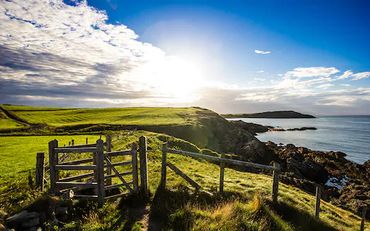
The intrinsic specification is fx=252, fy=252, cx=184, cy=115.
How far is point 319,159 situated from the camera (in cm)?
4922

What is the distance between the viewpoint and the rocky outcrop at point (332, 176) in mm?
28869

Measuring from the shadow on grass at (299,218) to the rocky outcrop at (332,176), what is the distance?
1611cm

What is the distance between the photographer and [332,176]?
42031mm

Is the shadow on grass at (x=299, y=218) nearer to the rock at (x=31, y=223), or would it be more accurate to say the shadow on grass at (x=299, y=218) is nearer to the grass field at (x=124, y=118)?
the rock at (x=31, y=223)

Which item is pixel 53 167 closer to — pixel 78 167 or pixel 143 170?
pixel 78 167

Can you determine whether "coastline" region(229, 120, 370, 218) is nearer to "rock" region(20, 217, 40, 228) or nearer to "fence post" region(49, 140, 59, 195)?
A: "fence post" region(49, 140, 59, 195)

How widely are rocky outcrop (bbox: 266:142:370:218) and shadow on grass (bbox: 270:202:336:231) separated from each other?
52.9 ft

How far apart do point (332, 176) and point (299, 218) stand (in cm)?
3624

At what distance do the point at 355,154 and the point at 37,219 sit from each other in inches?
2736

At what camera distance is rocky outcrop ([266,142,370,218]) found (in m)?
28.9

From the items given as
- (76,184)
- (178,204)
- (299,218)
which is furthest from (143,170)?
(299,218)

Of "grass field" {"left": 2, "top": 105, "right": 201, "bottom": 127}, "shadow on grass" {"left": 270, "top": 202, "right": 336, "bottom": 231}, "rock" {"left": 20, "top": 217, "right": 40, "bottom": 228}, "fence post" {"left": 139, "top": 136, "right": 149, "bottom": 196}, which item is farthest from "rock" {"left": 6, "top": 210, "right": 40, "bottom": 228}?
"grass field" {"left": 2, "top": 105, "right": 201, "bottom": 127}

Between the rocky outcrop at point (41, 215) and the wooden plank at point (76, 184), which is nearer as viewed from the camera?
the rocky outcrop at point (41, 215)

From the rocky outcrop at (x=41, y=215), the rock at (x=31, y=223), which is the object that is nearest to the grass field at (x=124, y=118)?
the rocky outcrop at (x=41, y=215)
